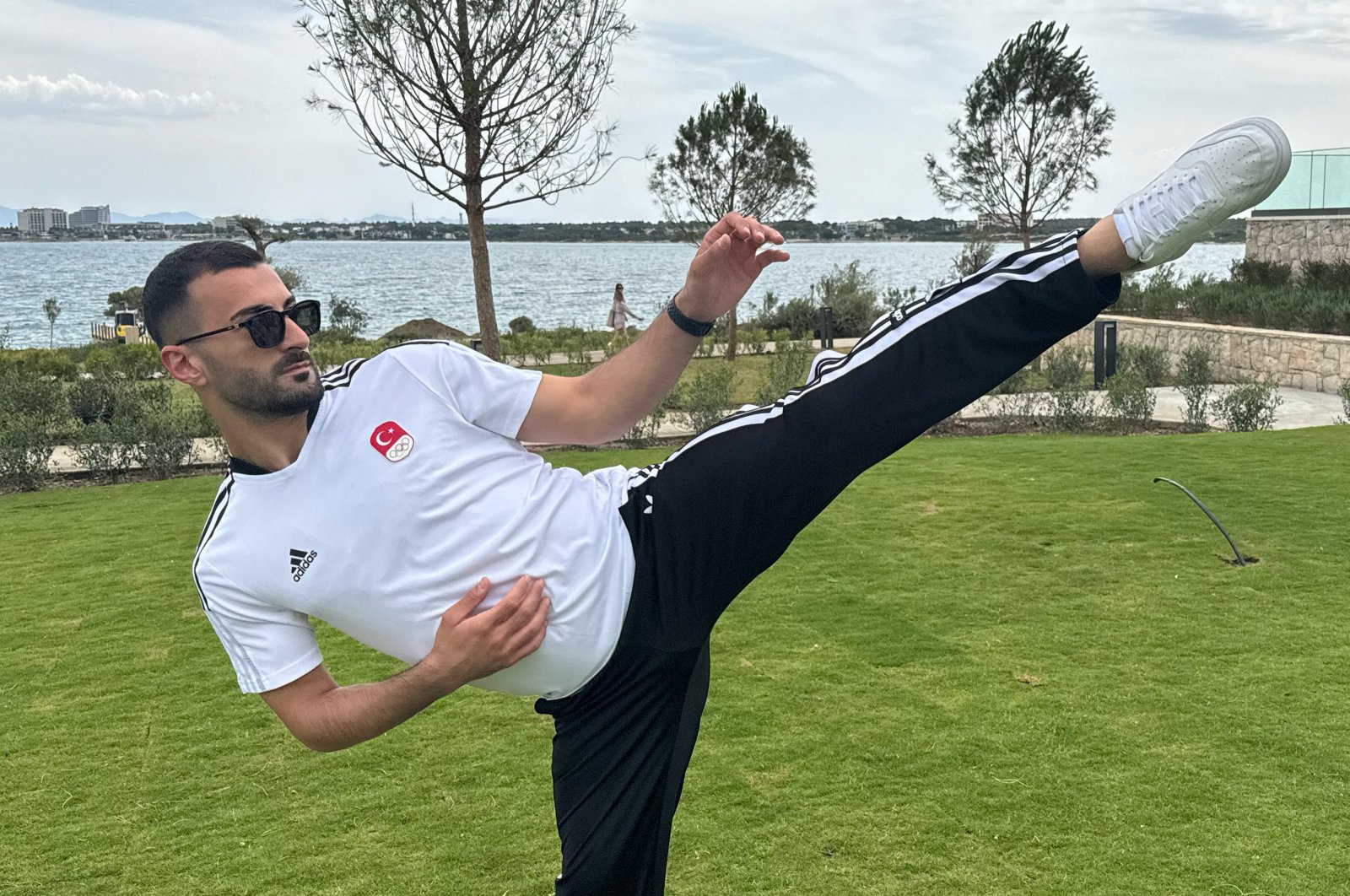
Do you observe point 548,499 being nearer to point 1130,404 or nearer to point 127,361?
point 1130,404

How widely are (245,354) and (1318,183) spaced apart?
24.8 meters

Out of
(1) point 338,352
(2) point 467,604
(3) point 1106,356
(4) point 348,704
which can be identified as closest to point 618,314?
(1) point 338,352

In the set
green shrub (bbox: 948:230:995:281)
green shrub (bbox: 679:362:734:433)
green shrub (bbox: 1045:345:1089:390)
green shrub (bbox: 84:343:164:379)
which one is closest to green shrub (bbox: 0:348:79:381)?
green shrub (bbox: 84:343:164:379)

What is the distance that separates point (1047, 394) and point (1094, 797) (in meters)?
11.7

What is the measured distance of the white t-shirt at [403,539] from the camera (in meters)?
2.46

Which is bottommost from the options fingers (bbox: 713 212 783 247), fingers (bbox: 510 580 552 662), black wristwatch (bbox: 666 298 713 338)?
fingers (bbox: 510 580 552 662)

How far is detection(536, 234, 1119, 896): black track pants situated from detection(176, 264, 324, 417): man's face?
85cm

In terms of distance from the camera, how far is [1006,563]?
739 centimetres

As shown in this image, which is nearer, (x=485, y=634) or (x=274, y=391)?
(x=485, y=634)

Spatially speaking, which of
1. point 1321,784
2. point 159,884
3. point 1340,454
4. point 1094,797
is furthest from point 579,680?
point 1340,454

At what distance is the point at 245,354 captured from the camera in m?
2.56

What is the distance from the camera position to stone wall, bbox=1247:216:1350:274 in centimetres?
2170

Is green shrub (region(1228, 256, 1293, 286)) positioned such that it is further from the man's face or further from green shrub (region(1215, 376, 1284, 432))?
the man's face

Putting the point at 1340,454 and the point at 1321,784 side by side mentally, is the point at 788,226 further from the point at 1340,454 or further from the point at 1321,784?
the point at 1321,784
